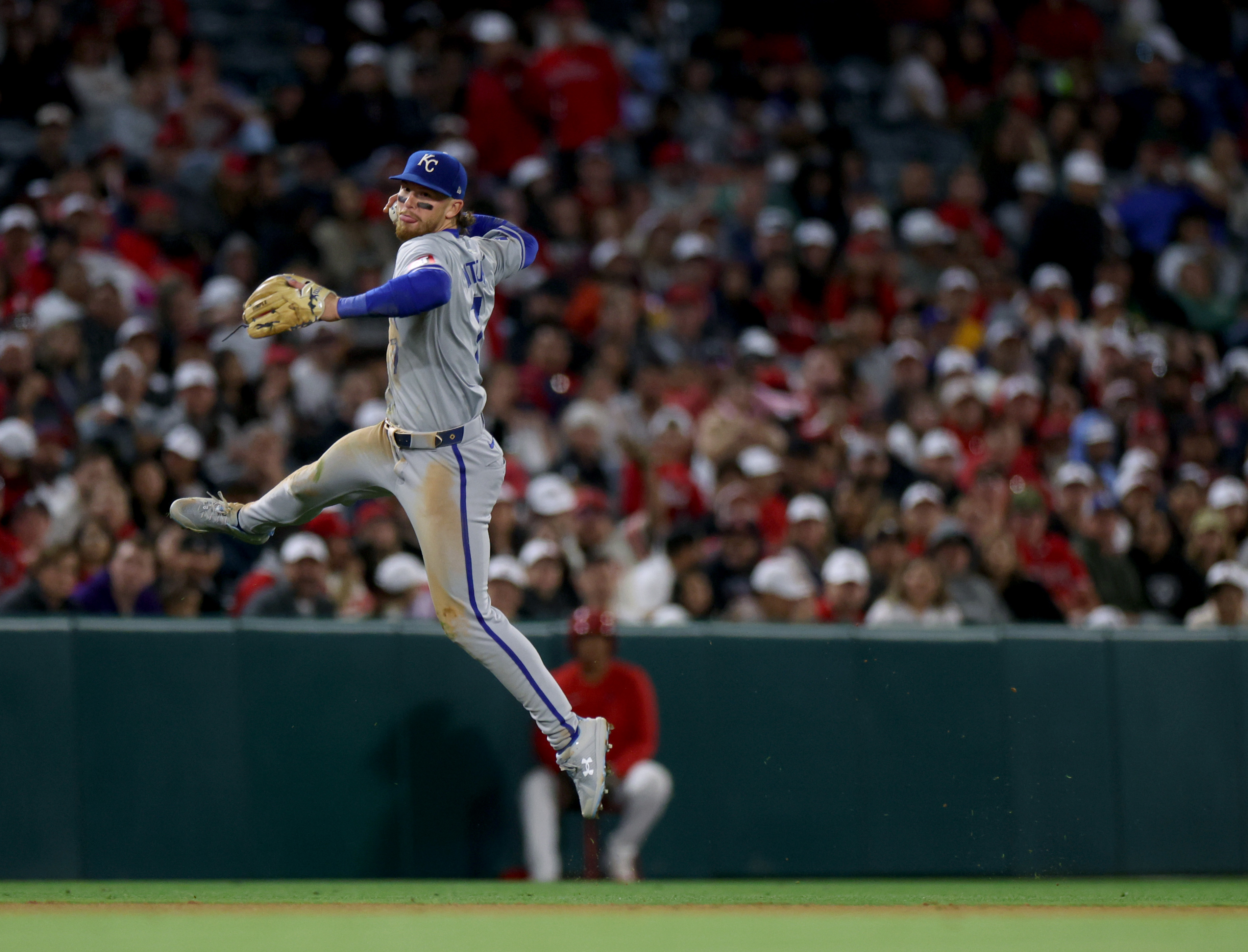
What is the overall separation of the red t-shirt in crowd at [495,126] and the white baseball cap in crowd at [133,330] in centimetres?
339

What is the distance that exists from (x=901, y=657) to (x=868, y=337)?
372 cm

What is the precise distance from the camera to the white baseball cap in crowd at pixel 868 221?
12.6m

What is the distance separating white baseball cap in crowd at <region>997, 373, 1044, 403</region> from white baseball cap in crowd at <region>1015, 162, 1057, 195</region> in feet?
8.17

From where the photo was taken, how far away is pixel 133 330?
9.70m

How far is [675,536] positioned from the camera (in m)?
9.26

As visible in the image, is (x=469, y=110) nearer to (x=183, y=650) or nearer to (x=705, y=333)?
(x=705, y=333)

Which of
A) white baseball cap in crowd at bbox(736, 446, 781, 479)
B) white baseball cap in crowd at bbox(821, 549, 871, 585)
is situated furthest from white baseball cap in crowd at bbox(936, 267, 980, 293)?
white baseball cap in crowd at bbox(821, 549, 871, 585)

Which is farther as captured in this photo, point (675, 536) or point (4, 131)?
point (4, 131)

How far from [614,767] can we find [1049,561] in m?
3.48

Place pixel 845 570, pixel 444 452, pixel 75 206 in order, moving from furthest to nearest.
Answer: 1. pixel 75 206
2. pixel 845 570
3. pixel 444 452

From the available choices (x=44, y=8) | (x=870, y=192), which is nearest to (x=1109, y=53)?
(x=870, y=192)

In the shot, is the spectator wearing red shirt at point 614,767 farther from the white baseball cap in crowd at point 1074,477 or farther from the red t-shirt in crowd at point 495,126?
the red t-shirt in crowd at point 495,126

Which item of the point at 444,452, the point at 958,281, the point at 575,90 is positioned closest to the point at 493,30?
the point at 575,90

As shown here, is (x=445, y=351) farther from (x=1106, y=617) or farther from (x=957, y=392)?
(x=957, y=392)
